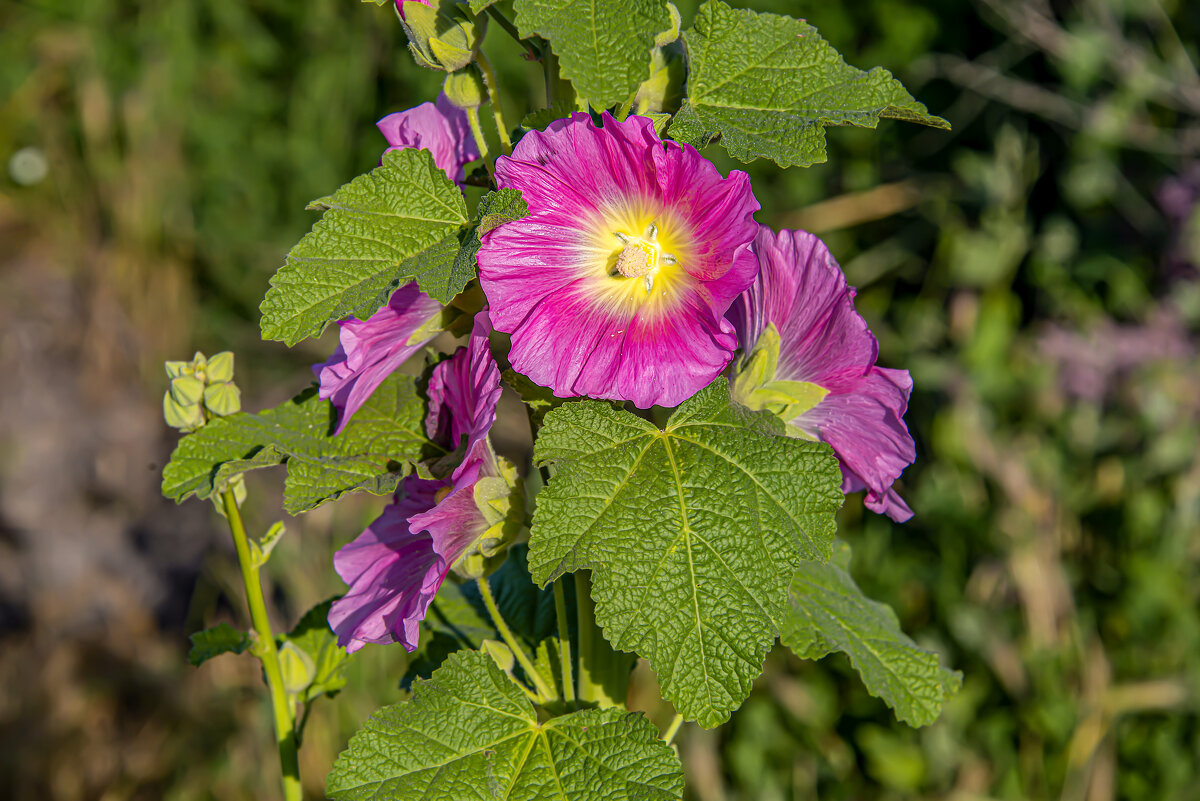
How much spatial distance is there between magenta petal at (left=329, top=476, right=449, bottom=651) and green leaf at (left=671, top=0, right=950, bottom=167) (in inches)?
13.3

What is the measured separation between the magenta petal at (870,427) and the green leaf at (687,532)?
0.14 metres

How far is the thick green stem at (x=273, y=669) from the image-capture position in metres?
0.89

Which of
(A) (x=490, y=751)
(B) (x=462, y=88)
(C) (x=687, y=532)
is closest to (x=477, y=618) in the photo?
(A) (x=490, y=751)

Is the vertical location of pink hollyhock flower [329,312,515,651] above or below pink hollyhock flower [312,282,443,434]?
below

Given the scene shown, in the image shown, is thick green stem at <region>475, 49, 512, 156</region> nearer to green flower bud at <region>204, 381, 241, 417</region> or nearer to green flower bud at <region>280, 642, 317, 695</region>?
green flower bud at <region>204, 381, 241, 417</region>

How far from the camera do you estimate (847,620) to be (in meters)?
0.87

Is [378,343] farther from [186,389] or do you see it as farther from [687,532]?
[687,532]

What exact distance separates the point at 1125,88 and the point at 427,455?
2.55m

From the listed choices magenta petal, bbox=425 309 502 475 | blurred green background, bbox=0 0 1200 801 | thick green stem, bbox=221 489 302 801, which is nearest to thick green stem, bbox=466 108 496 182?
magenta petal, bbox=425 309 502 475

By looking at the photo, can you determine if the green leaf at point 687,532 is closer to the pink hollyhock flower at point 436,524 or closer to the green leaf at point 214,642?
the pink hollyhock flower at point 436,524

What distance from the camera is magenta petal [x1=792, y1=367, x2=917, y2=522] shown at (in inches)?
31.7

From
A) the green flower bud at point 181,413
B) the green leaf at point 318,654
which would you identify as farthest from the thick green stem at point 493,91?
the green leaf at point 318,654

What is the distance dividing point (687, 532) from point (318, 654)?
19.0 inches

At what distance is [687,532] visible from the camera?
67cm
